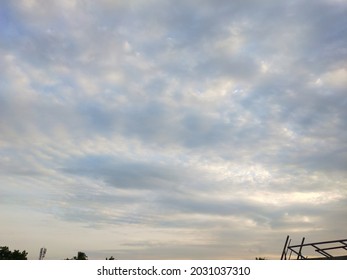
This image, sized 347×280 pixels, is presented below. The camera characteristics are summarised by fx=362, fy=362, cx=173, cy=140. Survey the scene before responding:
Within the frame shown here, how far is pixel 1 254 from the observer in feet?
193

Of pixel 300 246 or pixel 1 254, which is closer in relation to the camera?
pixel 300 246
